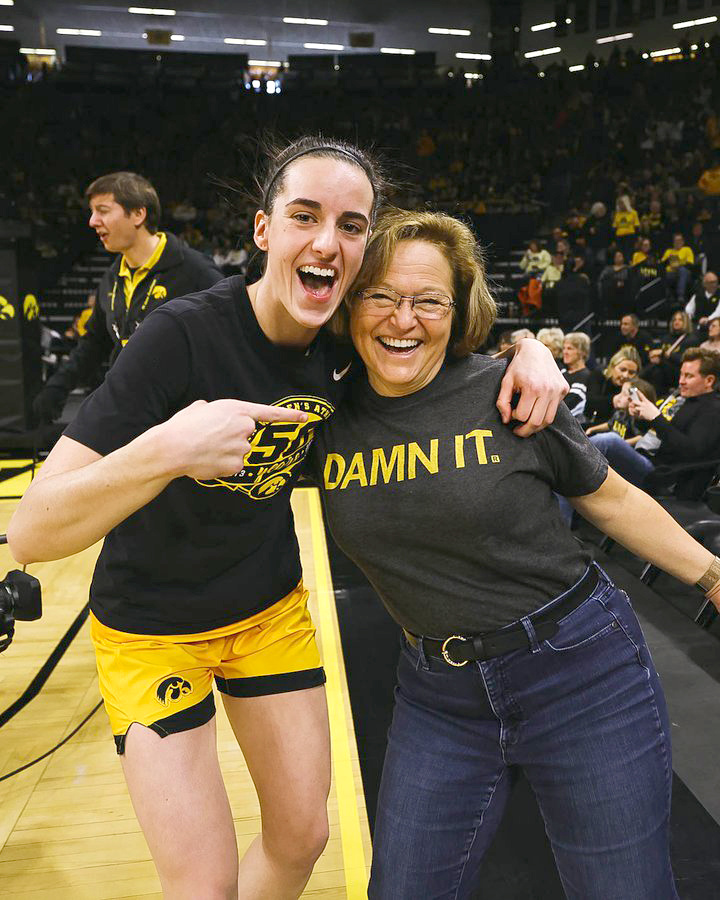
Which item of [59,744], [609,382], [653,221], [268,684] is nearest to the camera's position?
[268,684]

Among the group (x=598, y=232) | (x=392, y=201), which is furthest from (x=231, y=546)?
(x=598, y=232)

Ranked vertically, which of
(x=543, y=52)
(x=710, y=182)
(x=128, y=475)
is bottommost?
(x=128, y=475)

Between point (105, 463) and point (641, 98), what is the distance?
20675 mm

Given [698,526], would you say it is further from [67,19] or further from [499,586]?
[67,19]

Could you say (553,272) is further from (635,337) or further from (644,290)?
(635,337)

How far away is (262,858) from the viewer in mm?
1860

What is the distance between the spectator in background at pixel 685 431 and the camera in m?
5.14

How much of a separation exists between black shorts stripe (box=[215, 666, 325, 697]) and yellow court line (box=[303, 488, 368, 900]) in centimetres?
85

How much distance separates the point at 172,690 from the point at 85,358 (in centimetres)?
281

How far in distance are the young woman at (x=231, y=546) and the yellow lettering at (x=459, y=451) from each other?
0.12 m

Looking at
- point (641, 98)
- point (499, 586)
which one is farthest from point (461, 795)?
point (641, 98)

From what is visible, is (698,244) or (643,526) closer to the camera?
(643,526)

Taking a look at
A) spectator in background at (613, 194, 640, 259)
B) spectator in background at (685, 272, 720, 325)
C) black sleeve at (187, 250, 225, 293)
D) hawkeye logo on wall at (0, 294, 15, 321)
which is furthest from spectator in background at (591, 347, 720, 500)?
spectator in background at (613, 194, 640, 259)

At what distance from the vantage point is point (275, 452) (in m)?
1.61
